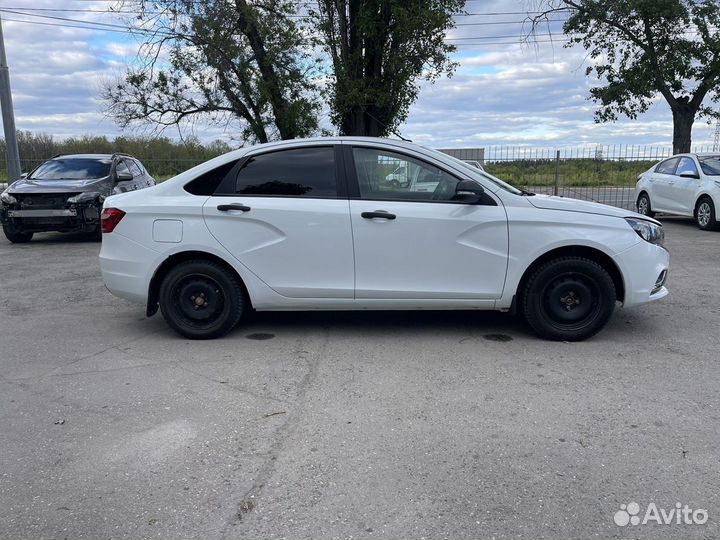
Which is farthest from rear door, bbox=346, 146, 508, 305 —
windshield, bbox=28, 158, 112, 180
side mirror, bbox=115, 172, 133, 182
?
windshield, bbox=28, 158, 112, 180

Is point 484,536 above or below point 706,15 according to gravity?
below

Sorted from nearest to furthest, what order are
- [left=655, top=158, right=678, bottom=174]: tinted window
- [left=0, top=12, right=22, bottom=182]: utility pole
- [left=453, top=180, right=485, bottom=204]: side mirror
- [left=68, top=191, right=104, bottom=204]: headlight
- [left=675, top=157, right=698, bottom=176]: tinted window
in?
1. [left=453, top=180, right=485, bottom=204]: side mirror
2. [left=68, top=191, right=104, bottom=204]: headlight
3. [left=675, top=157, right=698, bottom=176]: tinted window
4. [left=655, top=158, right=678, bottom=174]: tinted window
5. [left=0, top=12, right=22, bottom=182]: utility pole

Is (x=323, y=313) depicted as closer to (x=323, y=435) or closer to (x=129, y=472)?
(x=323, y=435)

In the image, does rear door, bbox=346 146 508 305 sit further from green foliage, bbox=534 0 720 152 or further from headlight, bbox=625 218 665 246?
green foliage, bbox=534 0 720 152

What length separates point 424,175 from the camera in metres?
5.30

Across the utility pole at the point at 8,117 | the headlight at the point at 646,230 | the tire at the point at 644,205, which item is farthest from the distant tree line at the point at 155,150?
the headlight at the point at 646,230

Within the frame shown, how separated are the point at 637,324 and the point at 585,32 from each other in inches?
627

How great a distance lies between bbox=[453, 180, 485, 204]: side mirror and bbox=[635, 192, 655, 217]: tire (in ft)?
35.4

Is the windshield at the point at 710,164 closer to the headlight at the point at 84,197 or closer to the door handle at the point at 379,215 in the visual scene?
the door handle at the point at 379,215

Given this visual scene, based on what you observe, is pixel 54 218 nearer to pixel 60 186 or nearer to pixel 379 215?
pixel 60 186

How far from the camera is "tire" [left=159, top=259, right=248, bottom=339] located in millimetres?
5398

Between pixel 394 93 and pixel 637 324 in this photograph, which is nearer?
pixel 637 324

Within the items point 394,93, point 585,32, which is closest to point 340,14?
point 394,93

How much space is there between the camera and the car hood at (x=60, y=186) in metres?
11.4
